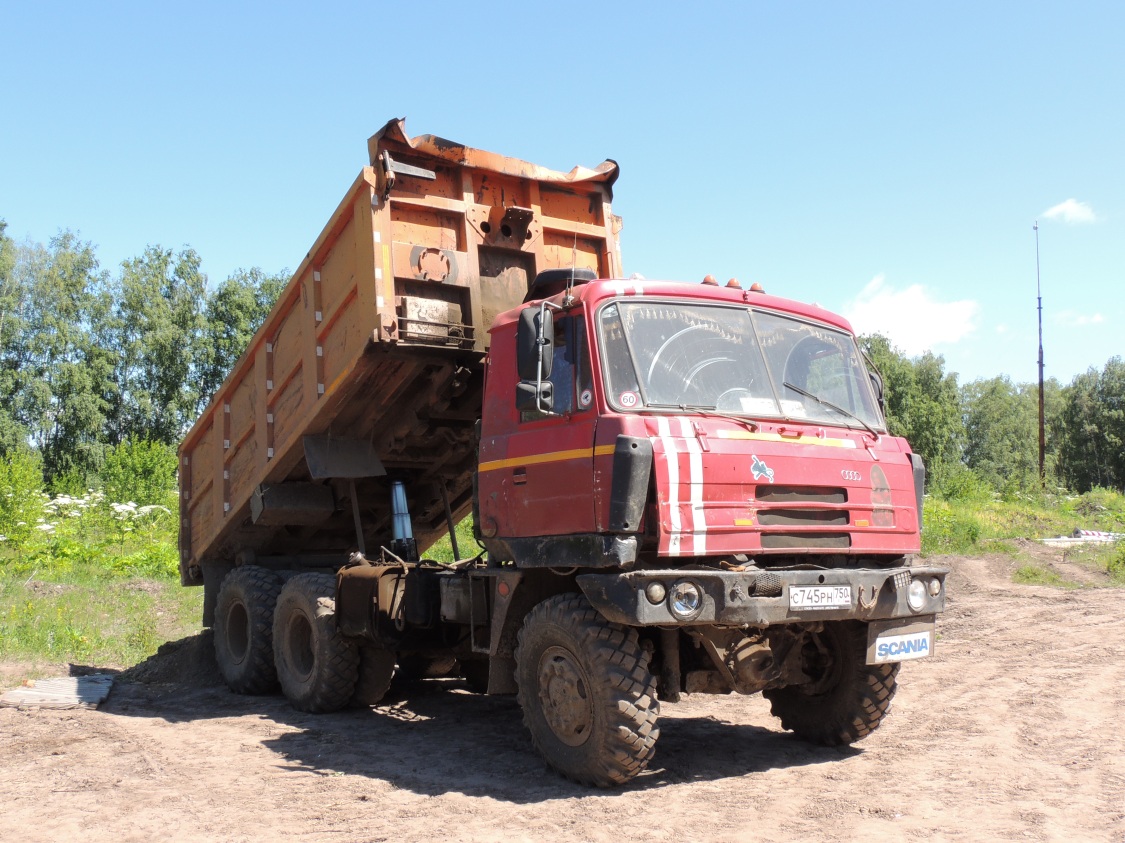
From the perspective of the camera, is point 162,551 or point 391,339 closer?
point 391,339

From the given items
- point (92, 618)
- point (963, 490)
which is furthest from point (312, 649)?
point (963, 490)

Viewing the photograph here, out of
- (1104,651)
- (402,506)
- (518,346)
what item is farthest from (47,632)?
(1104,651)

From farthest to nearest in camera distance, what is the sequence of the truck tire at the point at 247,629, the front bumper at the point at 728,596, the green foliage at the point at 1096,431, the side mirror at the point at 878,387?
1. the green foliage at the point at 1096,431
2. the truck tire at the point at 247,629
3. the side mirror at the point at 878,387
4. the front bumper at the point at 728,596

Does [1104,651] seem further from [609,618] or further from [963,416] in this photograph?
[963,416]

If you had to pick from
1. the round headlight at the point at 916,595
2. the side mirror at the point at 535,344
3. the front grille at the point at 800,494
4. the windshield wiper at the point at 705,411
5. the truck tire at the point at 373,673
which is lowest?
the truck tire at the point at 373,673

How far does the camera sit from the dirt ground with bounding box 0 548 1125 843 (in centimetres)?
442

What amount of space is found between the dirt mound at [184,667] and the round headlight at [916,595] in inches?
254

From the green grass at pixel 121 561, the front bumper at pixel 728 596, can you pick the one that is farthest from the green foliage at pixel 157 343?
Answer: the front bumper at pixel 728 596

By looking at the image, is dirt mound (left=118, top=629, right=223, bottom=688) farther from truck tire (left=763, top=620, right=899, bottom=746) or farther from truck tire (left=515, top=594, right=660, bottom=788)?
truck tire (left=763, top=620, right=899, bottom=746)

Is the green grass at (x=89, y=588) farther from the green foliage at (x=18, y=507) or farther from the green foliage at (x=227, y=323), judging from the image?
the green foliage at (x=227, y=323)

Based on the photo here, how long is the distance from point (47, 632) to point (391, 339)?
682 cm

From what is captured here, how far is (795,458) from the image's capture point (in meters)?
5.10

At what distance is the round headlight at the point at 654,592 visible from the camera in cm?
464

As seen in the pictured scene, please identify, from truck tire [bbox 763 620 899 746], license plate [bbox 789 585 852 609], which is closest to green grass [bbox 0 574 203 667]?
truck tire [bbox 763 620 899 746]
